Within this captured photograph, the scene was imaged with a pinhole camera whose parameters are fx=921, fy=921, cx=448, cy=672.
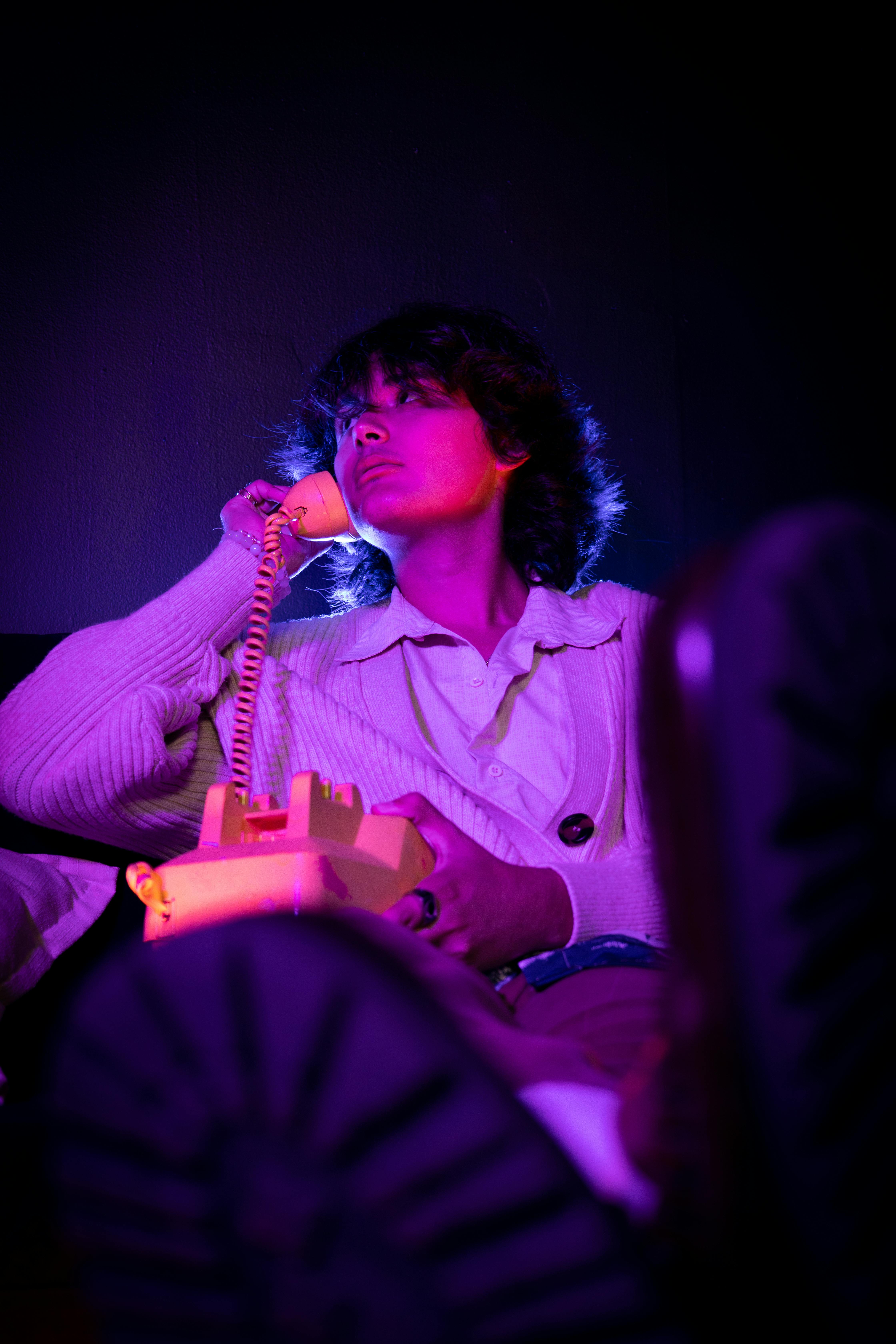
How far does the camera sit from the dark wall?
6.19 feet

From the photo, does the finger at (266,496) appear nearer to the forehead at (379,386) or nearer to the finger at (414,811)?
the forehead at (379,386)

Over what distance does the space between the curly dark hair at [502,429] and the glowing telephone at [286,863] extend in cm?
87

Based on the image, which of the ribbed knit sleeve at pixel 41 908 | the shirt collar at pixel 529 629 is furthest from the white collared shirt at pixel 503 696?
the ribbed knit sleeve at pixel 41 908

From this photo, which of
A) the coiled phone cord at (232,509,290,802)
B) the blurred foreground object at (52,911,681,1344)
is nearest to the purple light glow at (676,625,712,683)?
the blurred foreground object at (52,911,681,1344)

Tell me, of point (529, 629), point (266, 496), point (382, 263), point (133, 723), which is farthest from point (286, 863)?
point (382, 263)

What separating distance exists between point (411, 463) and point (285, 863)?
34.0 inches

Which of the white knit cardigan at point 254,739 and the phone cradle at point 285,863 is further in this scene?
the white knit cardigan at point 254,739

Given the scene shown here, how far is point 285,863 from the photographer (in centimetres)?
81

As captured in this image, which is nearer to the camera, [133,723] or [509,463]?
[133,723]

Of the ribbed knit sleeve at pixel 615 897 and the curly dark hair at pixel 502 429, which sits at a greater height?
the curly dark hair at pixel 502 429

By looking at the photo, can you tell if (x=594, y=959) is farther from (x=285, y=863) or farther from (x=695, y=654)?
(x=695, y=654)

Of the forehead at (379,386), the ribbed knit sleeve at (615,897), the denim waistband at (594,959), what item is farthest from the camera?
the forehead at (379,386)

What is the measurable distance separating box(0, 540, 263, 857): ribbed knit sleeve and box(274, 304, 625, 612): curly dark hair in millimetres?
482

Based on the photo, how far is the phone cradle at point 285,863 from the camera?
809 mm
